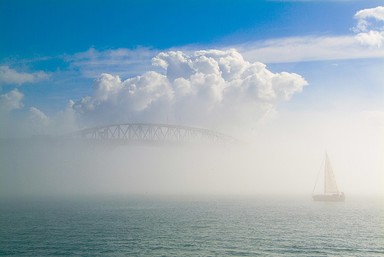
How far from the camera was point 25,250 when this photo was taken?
187 ft

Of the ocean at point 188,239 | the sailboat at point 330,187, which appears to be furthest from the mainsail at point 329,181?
the ocean at point 188,239

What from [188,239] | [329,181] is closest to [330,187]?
[329,181]

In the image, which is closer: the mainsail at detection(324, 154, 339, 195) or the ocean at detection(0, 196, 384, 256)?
the ocean at detection(0, 196, 384, 256)

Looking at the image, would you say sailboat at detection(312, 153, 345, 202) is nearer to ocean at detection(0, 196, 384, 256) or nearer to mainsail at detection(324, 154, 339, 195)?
mainsail at detection(324, 154, 339, 195)

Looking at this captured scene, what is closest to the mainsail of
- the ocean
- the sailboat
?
the sailboat

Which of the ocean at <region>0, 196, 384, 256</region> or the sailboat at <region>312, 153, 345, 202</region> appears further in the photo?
the sailboat at <region>312, 153, 345, 202</region>

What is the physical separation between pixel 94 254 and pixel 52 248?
25.6 ft

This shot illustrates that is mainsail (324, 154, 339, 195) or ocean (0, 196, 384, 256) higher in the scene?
mainsail (324, 154, 339, 195)

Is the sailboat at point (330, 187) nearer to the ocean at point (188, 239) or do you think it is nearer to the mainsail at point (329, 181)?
the mainsail at point (329, 181)

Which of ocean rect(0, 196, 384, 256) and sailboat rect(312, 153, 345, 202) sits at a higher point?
sailboat rect(312, 153, 345, 202)

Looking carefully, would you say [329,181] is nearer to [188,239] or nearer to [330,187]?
[330,187]

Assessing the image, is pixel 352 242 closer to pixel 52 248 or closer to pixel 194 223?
pixel 194 223

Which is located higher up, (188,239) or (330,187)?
(330,187)

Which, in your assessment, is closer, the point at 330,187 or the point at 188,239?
the point at 188,239
